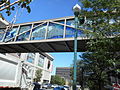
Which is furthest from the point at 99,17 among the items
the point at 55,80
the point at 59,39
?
the point at 55,80

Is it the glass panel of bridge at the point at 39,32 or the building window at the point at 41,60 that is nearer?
the glass panel of bridge at the point at 39,32

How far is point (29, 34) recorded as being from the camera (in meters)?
12.1

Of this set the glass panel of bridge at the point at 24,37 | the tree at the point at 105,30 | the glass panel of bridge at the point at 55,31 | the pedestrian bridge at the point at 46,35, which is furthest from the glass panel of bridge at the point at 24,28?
the tree at the point at 105,30

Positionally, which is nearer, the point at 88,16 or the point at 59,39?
the point at 88,16

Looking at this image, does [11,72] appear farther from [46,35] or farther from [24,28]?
[46,35]

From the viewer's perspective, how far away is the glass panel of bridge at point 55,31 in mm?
10906

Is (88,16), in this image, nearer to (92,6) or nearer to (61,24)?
(92,6)

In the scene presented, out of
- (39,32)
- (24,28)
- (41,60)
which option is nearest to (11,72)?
(24,28)

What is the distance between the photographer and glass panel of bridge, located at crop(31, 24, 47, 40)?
11526 mm

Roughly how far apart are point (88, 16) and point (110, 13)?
1141 mm

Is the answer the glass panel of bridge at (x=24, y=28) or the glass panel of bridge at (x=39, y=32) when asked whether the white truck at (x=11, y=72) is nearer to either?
the glass panel of bridge at (x=24, y=28)

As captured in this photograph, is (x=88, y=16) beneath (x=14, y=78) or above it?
above

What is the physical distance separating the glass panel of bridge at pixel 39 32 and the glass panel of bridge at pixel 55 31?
56 centimetres

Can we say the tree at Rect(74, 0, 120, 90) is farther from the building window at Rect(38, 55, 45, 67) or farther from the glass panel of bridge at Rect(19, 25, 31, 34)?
the building window at Rect(38, 55, 45, 67)
